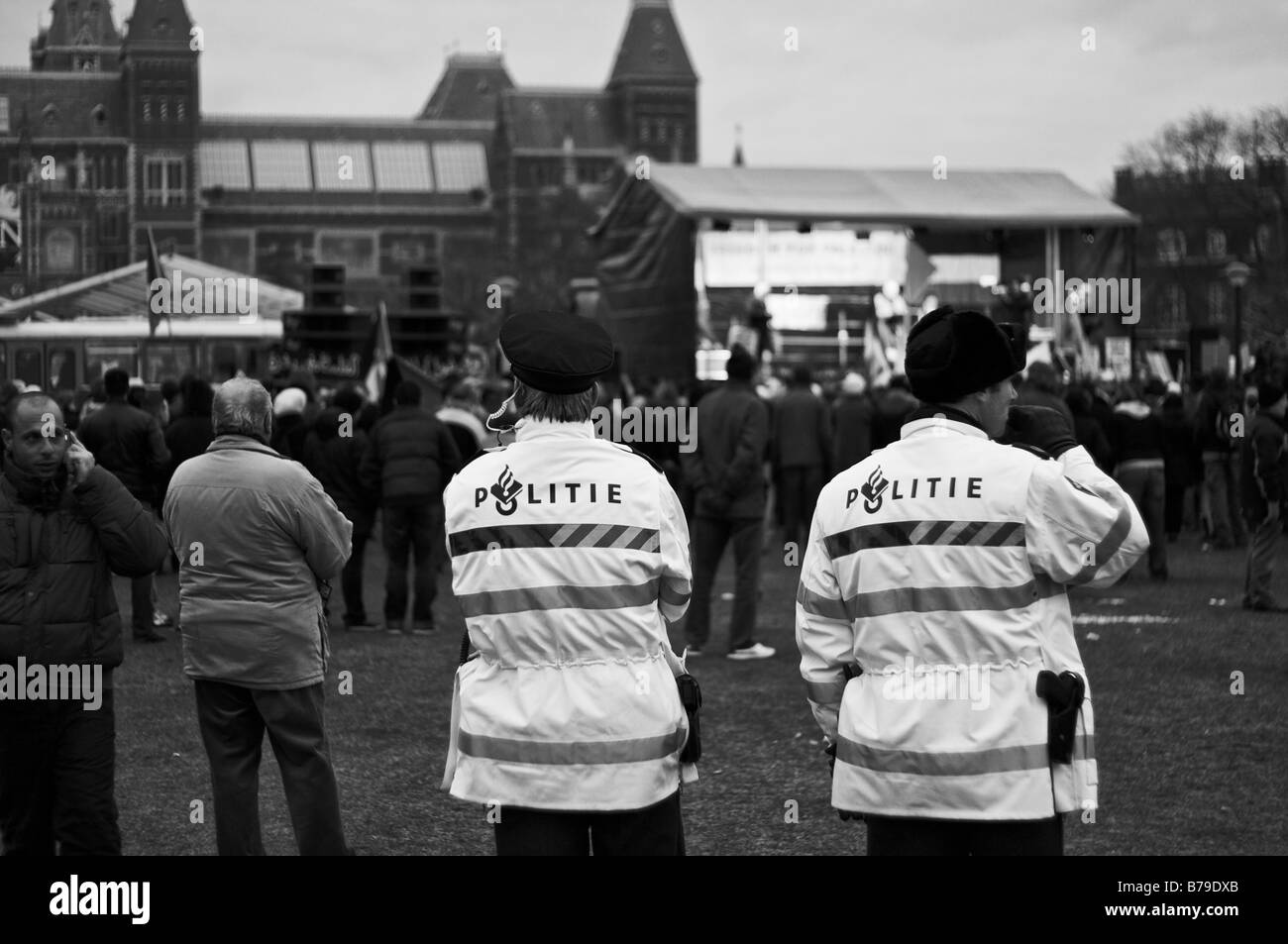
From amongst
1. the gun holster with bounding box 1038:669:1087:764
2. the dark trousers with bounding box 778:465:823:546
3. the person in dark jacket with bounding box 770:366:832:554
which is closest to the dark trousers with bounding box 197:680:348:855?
the gun holster with bounding box 1038:669:1087:764

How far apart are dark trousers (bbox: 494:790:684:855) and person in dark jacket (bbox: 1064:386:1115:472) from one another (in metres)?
10.8

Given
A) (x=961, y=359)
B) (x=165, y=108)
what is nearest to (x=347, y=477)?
(x=961, y=359)

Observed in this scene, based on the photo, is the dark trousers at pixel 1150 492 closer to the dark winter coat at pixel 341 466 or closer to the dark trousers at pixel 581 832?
the dark winter coat at pixel 341 466

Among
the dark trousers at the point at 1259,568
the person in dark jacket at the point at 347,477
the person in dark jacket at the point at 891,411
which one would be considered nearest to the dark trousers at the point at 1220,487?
the person in dark jacket at the point at 891,411

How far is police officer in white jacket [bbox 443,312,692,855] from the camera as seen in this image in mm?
3631

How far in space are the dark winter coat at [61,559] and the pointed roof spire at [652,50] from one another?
337 feet

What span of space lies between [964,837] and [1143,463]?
485 inches

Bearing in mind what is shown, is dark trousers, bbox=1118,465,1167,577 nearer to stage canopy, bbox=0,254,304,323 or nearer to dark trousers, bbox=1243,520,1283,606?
dark trousers, bbox=1243,520,1283,606

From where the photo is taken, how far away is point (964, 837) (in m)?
3.58

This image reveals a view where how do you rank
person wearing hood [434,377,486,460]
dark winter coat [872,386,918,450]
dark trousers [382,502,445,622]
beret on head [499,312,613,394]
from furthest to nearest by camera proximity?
dark winter coat [872,386,918,450] → person wearing hood [434,377,486,460] → dark trousers [382,502,445,622] → beret on head [499,312,613,394]

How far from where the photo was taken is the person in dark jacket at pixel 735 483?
10742mm

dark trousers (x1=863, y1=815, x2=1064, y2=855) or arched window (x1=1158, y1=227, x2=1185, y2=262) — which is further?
arched window (x1=1158, y1=227, x2=1185, y2=262)
